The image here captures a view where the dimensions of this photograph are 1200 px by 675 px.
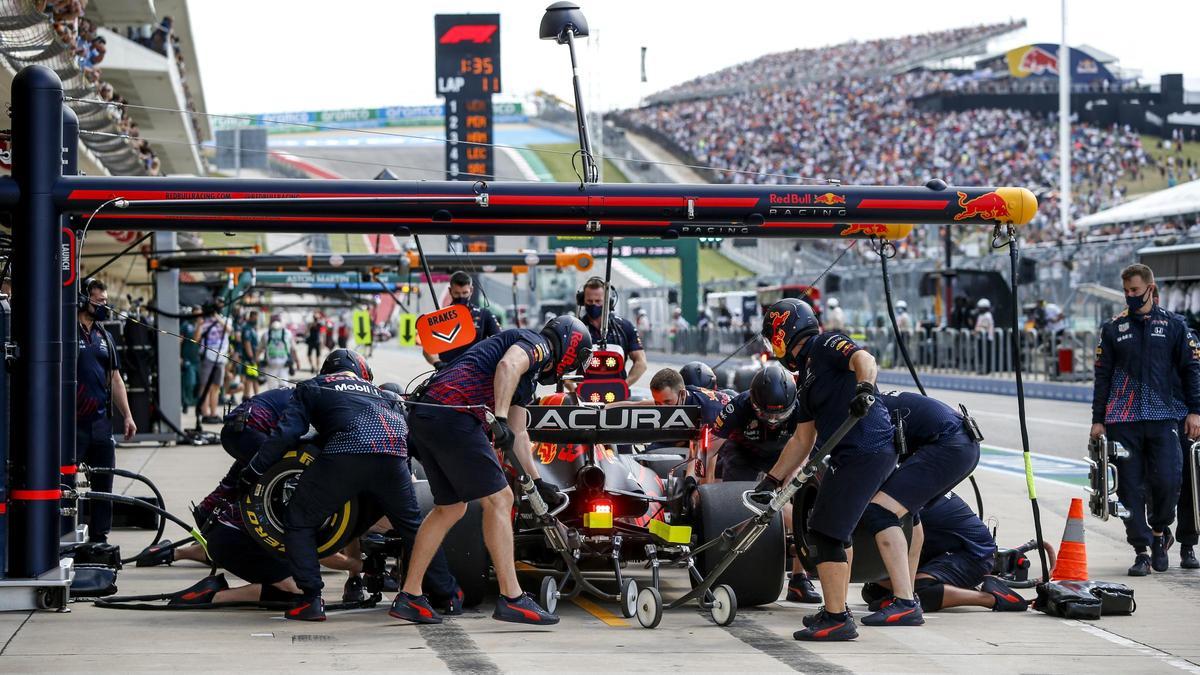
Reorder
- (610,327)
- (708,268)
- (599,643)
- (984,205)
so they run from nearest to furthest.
→ (599,643) < (984,205) < (610,327) < (708,268)

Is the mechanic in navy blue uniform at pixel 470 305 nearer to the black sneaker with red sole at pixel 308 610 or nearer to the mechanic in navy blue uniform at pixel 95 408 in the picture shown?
the mechanic in navy blue uniform at pixel 95 408

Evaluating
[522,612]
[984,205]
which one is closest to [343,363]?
[522,612]

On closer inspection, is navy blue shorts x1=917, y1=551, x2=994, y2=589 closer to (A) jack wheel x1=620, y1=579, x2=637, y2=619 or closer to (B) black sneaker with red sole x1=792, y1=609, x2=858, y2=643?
(B) black sneaker with red sole x1=792, y1=609, x2=858, y2=643

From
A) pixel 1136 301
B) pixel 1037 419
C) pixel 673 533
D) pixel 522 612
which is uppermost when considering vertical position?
pixel 1136 301

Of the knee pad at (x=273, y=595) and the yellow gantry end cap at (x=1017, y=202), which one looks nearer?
the knee pad at (x=273, y=595)

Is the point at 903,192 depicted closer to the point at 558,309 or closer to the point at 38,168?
the point at 38,168

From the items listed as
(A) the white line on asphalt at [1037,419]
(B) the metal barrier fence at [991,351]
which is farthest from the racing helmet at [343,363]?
(B) the metal barrier fence at [991,351]

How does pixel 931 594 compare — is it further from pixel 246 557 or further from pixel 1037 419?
pixel 1037 419

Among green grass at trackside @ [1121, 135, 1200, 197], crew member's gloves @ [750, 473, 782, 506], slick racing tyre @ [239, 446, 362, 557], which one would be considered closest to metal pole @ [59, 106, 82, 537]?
slick racing tyre @ [239, 446, 362, 557]

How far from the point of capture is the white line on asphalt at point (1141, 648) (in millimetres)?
6747

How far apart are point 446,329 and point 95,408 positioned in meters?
3.47

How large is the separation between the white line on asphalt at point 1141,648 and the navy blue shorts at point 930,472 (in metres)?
0.96

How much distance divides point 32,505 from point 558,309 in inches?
1960

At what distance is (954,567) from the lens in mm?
8422
